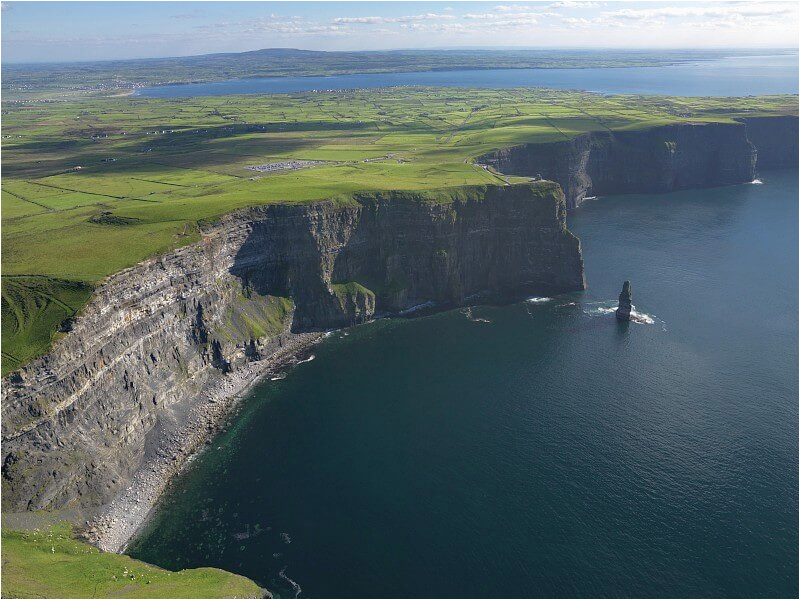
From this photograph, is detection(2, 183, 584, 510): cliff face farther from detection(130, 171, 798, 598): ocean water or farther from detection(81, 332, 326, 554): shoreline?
detection(130, 171, 798, 598): ocean water

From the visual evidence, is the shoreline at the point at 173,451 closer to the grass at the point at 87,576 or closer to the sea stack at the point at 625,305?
the grass at the point at 87,576

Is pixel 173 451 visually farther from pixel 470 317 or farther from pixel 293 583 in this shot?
pixel 470 317

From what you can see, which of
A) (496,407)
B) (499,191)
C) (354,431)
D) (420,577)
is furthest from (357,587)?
(499,191)

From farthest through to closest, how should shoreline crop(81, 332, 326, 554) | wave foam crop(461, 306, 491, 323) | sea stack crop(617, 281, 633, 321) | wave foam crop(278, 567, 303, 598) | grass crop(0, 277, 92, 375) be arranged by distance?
wave foam crop(461, 306, 491, 323) < sea stack crop(617, 281, 633, 321) < grass crop(0, 277, 92, 375) < shoreline crop(81, 332, 326, 554) < wave foam crop(278, 567, 303, 598)

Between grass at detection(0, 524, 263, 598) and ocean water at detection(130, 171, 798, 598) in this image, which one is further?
ocean water at detection(130, 171, 798, 598)

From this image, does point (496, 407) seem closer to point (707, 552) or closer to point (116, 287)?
point (707, 552)

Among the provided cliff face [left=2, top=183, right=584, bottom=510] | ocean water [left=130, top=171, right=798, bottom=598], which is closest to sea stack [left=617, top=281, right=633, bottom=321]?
ocean water [left=130, top=171, right=798, bottom=598]

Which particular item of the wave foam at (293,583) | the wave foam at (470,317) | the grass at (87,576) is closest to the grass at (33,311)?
the grass at (87,576)
